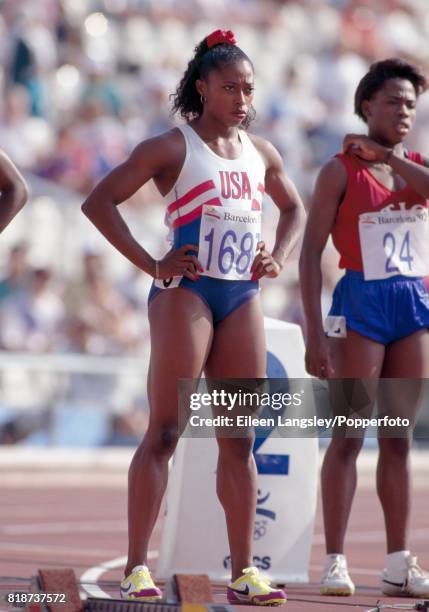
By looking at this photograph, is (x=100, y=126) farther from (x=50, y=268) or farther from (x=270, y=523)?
(x=270, y=523)

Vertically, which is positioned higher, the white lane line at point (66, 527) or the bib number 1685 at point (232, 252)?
the bib number 1685 at point (232, 252)

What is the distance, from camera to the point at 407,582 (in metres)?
7.19

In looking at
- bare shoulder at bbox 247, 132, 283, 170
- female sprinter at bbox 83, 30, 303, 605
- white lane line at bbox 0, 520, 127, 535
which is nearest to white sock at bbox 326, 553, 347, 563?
female sprinter at bbox 83, 30, 303, 605

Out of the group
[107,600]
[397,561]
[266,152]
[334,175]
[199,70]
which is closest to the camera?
[107,600]

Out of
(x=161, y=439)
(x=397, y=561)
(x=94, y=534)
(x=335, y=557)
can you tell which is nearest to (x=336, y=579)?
(x=335, y=557)

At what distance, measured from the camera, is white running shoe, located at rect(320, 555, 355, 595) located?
7102mm

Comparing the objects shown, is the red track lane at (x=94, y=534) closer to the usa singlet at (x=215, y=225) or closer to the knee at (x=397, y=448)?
the knee at (x=397, y=448)

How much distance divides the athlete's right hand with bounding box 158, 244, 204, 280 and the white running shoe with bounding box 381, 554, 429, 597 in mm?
1801

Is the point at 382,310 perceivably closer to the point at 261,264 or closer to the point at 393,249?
the point at 393,249

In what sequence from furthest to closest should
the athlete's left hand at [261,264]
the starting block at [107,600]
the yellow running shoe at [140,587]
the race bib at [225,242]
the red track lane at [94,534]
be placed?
the red track lane at [94,534] → the athlete's left hand at [261,264] → the race bib at [225,242] → the yellow running shoe at [140,587] → the starting block at [107,600]

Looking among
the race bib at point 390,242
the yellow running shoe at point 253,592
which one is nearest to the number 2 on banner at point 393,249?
the race bib at point 390,242

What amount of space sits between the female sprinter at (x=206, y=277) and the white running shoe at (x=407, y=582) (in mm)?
923

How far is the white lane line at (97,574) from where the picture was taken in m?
6.81

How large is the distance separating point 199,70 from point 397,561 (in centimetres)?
248
